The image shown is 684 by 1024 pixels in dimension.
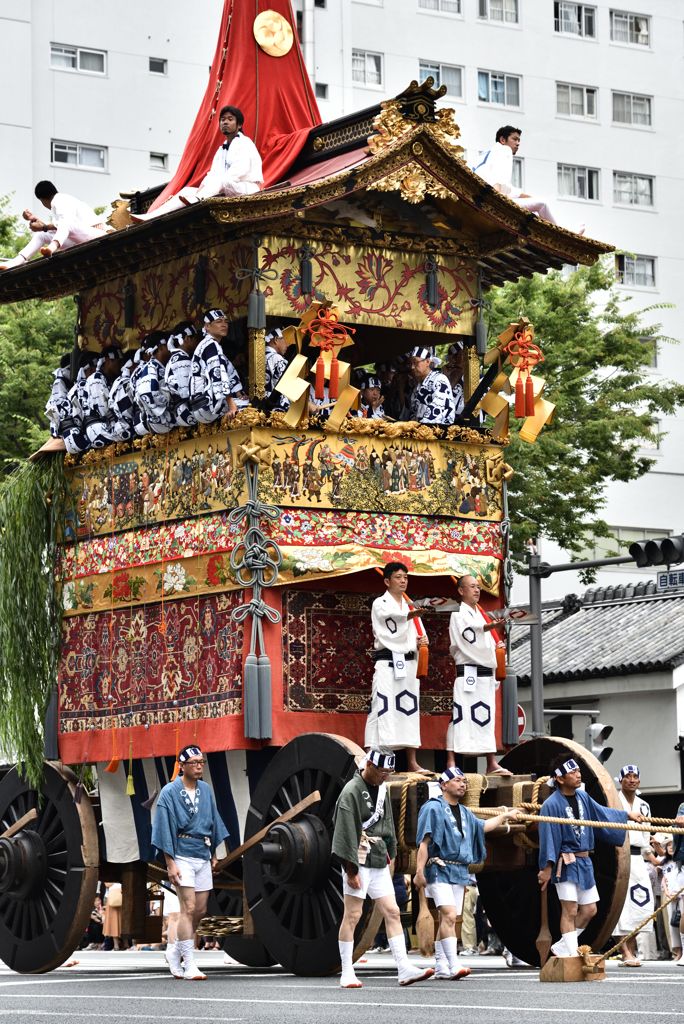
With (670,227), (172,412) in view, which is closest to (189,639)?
(172,412)

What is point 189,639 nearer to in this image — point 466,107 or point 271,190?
point 271,190

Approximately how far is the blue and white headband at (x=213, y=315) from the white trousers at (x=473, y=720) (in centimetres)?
344

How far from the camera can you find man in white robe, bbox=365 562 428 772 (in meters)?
13.8

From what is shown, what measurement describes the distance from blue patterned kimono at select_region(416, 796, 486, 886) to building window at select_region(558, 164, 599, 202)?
3400cm

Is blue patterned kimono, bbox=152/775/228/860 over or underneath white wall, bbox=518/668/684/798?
underneath

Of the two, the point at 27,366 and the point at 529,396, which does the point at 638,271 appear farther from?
the point at 529,396

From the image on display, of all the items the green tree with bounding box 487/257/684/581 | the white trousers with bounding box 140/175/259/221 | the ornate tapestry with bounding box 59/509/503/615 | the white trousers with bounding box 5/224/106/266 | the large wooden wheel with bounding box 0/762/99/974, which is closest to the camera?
the ornate tapestry with bounding box 59/509/503/615

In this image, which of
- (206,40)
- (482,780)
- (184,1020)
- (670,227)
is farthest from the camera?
(670,227)

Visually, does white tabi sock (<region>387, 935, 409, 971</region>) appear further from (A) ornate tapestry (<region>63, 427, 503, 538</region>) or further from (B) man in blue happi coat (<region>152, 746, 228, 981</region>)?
(A) ornate tapestry (<region>63, 427, 503, 538</region>)

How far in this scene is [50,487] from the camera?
16.1 metres

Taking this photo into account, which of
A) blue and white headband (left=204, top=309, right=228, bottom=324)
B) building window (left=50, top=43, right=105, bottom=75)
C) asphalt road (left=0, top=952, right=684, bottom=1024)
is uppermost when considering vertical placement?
building window (left=50, top=43, right=105, bottom=75)

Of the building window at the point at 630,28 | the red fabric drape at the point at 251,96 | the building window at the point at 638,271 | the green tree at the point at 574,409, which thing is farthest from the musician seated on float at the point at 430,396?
the building window at the point at 630,28

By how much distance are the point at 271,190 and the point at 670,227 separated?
110 ft

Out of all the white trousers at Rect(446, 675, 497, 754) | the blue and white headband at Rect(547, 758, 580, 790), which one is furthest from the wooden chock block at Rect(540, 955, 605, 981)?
the white trousers at Rect(446, 675, 497, 754)
